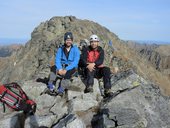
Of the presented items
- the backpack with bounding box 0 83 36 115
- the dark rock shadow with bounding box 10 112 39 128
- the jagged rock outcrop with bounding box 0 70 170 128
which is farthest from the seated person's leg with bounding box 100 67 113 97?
the dark rock shadow with bounding box 10 112 39 128

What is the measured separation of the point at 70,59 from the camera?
16562 mm

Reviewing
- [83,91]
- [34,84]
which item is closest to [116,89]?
[83,91]

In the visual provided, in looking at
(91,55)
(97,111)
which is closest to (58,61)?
(91,55)

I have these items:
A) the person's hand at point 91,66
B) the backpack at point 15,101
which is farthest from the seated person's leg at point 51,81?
the person's hand at point 91,66

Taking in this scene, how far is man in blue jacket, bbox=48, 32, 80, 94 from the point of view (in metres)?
15.7

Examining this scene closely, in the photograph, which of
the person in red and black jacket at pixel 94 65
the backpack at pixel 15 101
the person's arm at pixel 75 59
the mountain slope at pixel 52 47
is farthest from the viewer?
the mountain slope at pixel 52 47

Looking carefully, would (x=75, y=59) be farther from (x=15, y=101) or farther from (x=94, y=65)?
(x=15, y=101)

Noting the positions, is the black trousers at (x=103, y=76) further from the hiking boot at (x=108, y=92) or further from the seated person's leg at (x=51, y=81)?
the seated person's leg at (x=51, y=81)

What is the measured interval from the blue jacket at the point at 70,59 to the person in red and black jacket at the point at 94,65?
372 millimetres

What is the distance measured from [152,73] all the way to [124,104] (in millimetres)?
64830

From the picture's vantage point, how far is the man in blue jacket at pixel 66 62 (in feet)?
51.6

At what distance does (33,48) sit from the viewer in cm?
6144

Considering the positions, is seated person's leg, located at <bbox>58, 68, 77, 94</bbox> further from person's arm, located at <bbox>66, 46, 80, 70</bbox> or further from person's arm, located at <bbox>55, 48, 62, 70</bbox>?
person's arm, located at <bbox>55, 48, 62, 70</bbox>

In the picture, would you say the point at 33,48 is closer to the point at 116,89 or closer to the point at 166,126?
the point at 116,89
